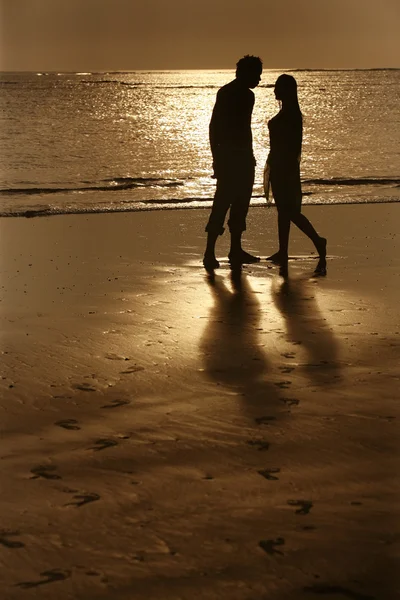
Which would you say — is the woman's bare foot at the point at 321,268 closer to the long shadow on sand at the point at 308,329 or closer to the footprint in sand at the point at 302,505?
the long shadow on sand at the point at 308,329

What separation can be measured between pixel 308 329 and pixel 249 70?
3263mm

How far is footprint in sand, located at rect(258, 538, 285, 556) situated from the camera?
3191 mm

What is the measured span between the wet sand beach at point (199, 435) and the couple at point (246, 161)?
19.9 inches

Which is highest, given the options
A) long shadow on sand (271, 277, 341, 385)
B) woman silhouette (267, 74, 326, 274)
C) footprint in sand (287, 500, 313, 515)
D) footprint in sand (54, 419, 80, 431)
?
woman silhouette (267, 74, 326, 274)

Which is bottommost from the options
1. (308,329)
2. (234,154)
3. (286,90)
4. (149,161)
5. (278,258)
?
(149,161)

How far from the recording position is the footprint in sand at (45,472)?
3.86 m

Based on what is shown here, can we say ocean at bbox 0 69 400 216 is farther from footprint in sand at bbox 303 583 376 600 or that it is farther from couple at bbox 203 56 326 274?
footprint in sand at bbox 303 583 376 600

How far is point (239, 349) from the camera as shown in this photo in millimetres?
5953

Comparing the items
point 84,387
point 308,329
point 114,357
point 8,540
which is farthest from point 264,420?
point 308,329

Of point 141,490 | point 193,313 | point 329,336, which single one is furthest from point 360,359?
point 141,490

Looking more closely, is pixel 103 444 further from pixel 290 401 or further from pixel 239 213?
pixel 239 213

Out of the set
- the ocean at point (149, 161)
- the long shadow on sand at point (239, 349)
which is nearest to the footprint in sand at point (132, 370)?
the long shadow on sand at point (239, 349)

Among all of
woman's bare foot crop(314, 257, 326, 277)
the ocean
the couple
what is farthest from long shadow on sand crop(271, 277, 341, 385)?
the ocean

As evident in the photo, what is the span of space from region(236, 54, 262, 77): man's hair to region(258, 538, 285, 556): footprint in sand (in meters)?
6.16
